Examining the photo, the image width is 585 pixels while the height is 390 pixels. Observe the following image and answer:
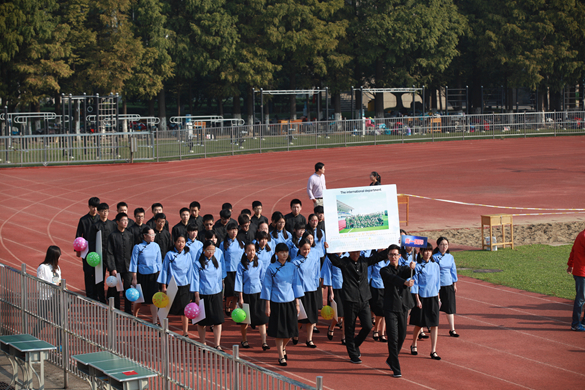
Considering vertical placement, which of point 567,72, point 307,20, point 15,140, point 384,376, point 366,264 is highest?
point 307,20

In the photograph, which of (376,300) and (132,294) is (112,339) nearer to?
(132,294)

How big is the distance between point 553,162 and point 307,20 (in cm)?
2316

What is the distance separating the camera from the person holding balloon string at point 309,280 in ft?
31.8

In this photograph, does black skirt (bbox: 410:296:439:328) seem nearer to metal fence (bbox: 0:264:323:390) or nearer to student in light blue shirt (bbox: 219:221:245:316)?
student in light blue shirt (bbox: 219:221:245:316)

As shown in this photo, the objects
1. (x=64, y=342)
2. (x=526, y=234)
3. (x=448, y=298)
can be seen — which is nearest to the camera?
(x=64, y=342)

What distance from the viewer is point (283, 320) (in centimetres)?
910

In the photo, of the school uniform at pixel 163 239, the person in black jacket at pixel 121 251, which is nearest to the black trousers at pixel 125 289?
the person in black jacket at pixel 121 251

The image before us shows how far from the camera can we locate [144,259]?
10.8 metres

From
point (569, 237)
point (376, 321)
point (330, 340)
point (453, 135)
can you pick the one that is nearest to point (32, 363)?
point (330, 340)

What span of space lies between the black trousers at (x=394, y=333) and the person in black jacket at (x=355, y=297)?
428 millimetres

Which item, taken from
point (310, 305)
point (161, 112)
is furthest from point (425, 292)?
point (161, 112)

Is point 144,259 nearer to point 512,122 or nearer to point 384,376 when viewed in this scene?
point 384,376

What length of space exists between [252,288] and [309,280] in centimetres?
84

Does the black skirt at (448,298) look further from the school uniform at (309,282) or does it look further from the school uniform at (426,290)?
the school uniform at (309,282)
